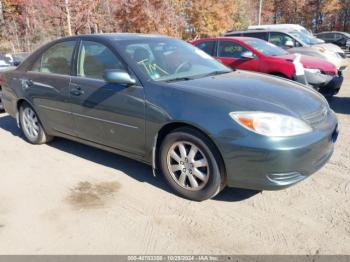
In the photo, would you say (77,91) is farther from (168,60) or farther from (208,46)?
(208,46)

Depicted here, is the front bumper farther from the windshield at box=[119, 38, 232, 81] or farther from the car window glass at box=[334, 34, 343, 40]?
the car window glass at box=[334, 34, 343, 40]

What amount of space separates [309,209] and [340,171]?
964 mm

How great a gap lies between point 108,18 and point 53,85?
21.1 meters

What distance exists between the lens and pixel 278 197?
3.38 m

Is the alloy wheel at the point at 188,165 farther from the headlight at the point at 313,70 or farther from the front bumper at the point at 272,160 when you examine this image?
the headlight at the point at 313,70

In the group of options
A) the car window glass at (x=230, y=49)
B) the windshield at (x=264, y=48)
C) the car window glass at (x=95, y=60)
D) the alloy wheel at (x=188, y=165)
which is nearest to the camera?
the alloy wheel at (x=188, y=165)

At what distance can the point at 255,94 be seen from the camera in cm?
327

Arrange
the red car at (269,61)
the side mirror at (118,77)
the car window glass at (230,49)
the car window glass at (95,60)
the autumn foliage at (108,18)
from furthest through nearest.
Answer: the autumn foliage at (108,18) → the car window glass at (230,49) → the red car at (269,61) → the car window glass at (95,60) → the side mirror at (118,77)

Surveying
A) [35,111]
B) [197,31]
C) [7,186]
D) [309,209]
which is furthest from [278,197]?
[197,31]

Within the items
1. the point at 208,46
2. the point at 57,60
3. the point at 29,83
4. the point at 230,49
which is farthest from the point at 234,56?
the point at 29,83

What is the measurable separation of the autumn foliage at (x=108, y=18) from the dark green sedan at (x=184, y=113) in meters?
15.5

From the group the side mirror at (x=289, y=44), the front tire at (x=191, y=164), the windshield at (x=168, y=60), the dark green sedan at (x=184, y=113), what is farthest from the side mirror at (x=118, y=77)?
the side mirror at (x=289, y=44)

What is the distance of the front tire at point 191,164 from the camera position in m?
3.13

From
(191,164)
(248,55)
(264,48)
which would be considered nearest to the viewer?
(191,164)
